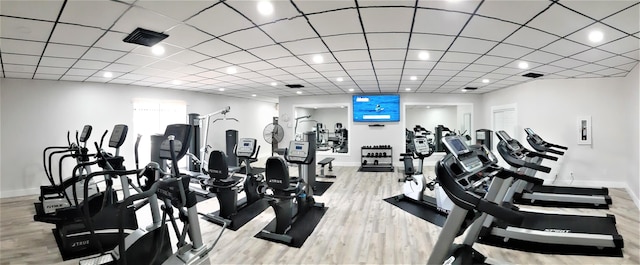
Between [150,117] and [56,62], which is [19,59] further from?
[150,117]

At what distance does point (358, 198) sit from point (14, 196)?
6200 millimetres

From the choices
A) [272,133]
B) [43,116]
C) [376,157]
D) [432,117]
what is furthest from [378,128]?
[43,116]

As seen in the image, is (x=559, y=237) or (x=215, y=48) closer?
(x=559, y=237)

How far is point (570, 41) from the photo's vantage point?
2.86m

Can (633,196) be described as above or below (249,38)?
below

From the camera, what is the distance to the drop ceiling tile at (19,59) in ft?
10.8

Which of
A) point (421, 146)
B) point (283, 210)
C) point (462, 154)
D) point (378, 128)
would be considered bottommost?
point (283, 210)

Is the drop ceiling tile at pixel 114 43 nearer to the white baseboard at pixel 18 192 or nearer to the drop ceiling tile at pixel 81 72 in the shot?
the drop ceiling tile at pixel 81 72

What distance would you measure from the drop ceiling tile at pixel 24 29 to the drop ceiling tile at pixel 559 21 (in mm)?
4368

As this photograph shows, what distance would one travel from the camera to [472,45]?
3061 millimetres

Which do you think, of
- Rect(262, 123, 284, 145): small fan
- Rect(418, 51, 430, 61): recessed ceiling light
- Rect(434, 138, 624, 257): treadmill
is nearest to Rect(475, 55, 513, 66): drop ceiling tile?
Rect(418, 51, 430, 61): recessed ceiling light

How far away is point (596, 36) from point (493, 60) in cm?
112

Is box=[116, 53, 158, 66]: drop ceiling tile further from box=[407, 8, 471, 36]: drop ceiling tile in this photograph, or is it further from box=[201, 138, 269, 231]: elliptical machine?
box=[407, 8, 471, 36]: drop ceiling tile

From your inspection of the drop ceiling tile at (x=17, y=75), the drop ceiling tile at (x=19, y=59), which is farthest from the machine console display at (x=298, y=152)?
the drop ceiling tile at (x=17, y=75)
